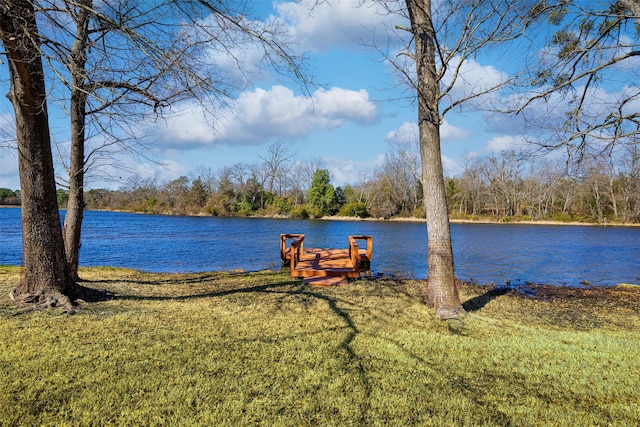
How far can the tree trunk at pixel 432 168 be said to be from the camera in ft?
20.1

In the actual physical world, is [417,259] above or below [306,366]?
below

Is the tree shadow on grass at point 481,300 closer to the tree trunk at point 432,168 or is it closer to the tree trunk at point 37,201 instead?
the tree trunk at point 432,168

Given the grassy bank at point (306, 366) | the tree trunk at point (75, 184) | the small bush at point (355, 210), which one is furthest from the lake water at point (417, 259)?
the small bush at point (355, 210)

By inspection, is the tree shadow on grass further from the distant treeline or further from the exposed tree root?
the distant treeline

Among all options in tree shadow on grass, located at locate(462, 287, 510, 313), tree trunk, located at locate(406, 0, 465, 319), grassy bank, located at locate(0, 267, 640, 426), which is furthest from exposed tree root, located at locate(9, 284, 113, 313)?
tree shadow on grass, located at locate(462, 287, 510, 313)

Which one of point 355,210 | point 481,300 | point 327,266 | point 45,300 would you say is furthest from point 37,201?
point 355,210

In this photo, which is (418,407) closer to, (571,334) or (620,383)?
(620,383)

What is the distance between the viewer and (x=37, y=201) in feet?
17.5

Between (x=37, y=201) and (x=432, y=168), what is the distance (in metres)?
5.79

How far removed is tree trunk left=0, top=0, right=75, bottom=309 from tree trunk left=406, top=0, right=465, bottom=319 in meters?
5.31

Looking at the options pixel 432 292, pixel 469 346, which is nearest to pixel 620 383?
pixel 469 346

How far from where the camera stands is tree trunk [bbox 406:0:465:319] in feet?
20.1

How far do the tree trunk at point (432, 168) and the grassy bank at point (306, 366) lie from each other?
45 cm

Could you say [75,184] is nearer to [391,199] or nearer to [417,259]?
[417,259]
